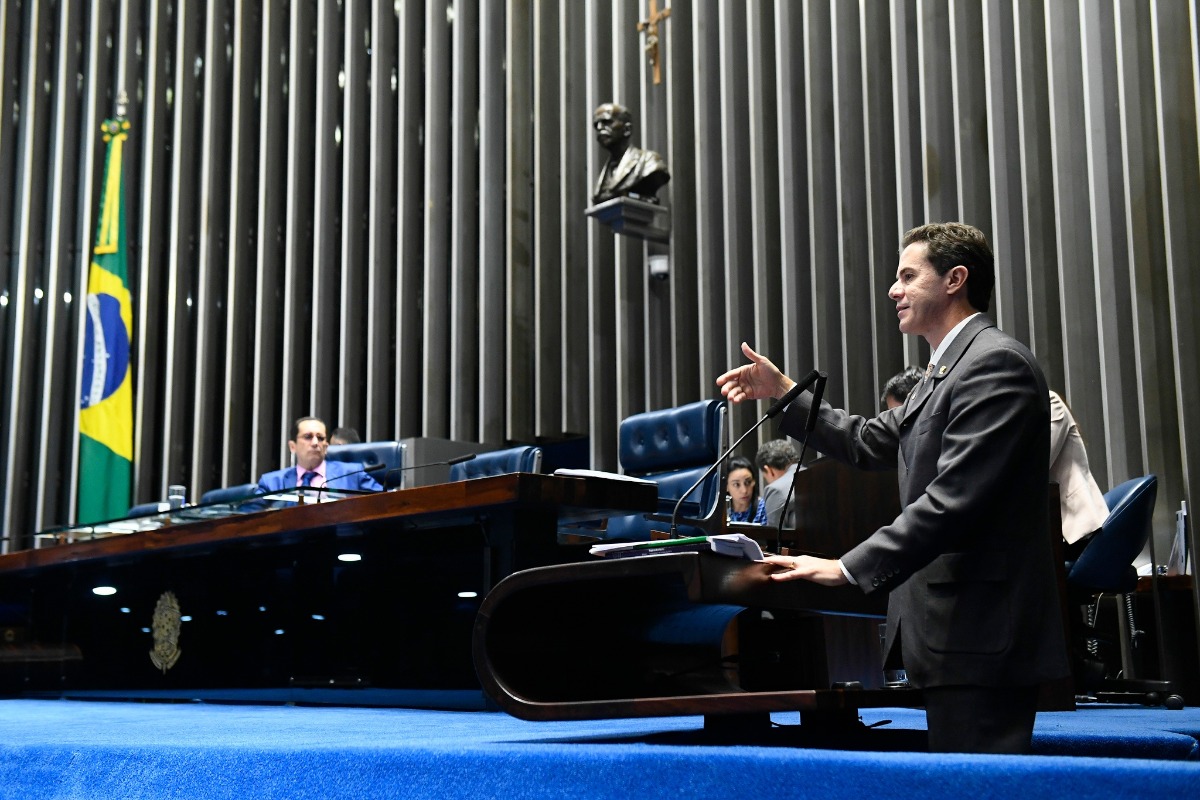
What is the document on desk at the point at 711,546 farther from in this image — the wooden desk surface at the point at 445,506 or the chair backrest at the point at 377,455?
the chair backrest at the point at 377,455

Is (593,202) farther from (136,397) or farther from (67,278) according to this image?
(67,278)

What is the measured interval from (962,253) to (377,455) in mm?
3625

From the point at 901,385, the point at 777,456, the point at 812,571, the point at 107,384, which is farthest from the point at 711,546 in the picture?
the point at 107,384

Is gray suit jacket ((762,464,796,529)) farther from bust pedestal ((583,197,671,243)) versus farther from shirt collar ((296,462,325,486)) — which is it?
bust pedestal ((583,197,671,243))

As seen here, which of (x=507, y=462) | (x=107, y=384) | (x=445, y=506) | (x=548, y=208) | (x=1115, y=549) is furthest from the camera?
(x=107, y=384)

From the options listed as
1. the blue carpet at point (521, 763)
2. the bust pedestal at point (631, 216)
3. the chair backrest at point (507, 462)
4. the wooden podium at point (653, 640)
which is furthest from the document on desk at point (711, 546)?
the bust pedestal at point (631, 216)

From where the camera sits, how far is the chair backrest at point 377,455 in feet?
16.6

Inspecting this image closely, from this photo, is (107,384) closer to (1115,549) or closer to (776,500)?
(776,500)

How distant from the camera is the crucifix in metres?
6.70

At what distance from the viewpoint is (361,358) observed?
26.7ft

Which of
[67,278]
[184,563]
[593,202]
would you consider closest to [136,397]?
[67,278]

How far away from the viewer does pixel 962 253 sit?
198cm

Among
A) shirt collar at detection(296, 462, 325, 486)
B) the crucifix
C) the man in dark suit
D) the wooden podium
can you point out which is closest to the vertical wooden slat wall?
the crucifix

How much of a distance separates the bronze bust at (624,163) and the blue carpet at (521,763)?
4.02 metres
